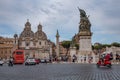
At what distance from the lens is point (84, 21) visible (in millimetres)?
60719

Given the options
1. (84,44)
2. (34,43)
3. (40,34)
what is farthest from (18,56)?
(40,34)

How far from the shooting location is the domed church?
472 ft

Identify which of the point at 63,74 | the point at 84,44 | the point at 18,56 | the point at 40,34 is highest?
the point at 40,34

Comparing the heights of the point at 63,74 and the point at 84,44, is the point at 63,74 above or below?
below

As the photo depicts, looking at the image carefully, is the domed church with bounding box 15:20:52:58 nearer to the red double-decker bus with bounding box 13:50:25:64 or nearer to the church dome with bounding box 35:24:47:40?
the church dome with bounding box 35:24:47:40

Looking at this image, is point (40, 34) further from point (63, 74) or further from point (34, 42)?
point (63, 74)

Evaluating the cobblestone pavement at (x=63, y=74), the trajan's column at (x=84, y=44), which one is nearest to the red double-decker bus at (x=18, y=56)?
the trajan's column at (x=84, y=44)

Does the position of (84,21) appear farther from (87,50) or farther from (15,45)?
(15,45)

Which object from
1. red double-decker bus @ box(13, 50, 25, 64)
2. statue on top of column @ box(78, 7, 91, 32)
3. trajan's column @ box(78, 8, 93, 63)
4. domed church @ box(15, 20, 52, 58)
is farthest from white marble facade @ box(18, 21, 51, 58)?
trajan's column @ box(78, 8, 93, 63)

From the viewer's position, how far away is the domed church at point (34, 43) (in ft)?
472

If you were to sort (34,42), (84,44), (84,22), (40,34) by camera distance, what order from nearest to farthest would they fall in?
(84,44) < (84,22) < (34,42) < (40,34)

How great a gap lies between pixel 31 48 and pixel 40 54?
18.3 feet

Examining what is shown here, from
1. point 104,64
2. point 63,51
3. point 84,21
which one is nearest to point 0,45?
point 63,51

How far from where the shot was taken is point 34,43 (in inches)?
5886
